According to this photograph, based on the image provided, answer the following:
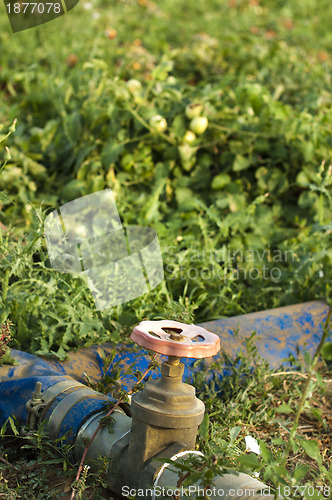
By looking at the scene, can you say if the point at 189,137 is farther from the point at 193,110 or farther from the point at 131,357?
the point at 131,357

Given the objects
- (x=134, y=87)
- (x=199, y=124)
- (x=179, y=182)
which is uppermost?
(x=134, y=87)

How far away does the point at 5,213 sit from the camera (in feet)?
8.55

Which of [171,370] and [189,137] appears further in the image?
[189,137]

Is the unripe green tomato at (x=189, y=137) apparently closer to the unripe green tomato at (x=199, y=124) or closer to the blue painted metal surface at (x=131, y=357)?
the unripe green tomato at (x=199, y=124)

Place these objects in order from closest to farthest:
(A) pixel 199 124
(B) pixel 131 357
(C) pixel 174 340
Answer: (C) pixel 174 340 → (B) pixel 131 357 → (A) pixel 199 124

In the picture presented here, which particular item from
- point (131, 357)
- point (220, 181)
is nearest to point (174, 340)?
point (131, 357)

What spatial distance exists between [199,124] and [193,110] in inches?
3.0

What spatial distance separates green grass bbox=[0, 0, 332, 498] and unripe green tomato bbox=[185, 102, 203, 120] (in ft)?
0.24

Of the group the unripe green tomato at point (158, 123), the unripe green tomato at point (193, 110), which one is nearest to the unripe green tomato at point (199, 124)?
the unripe green tomato at point (193, 110)

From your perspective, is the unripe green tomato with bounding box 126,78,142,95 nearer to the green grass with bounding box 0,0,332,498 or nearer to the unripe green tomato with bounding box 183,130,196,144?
the green grass with bounding box 0,0,332,498

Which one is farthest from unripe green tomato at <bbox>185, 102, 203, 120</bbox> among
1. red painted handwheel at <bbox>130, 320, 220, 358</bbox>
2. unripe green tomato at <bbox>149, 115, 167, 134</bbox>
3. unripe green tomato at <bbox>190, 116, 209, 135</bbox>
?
red painted handwheel at <bbox>130, 320, 220, 358</bbox>

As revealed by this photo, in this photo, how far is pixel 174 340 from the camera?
1.27m

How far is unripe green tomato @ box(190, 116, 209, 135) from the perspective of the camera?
282 cm

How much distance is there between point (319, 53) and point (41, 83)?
2659mm
